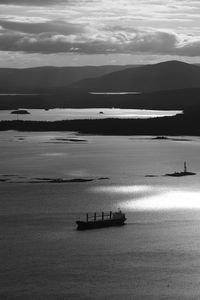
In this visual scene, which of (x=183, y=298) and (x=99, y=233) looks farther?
(x=99, y=233)

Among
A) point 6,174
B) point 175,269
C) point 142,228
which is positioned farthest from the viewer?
point 6,174

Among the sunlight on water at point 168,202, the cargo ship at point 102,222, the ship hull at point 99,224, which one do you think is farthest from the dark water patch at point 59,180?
the ship hull at point 99,224

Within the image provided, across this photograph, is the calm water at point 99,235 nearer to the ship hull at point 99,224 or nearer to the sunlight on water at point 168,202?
the sunlight on water at point 168,202

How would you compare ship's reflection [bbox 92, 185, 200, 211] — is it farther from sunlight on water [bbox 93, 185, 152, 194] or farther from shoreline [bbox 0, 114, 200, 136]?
shoreline [bbox 0, 114, 200, 136]

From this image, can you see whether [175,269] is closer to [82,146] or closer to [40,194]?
[40,194]

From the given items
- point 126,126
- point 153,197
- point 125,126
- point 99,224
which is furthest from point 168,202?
point 125,126

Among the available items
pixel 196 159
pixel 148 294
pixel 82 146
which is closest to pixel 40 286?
pixel 148 294
